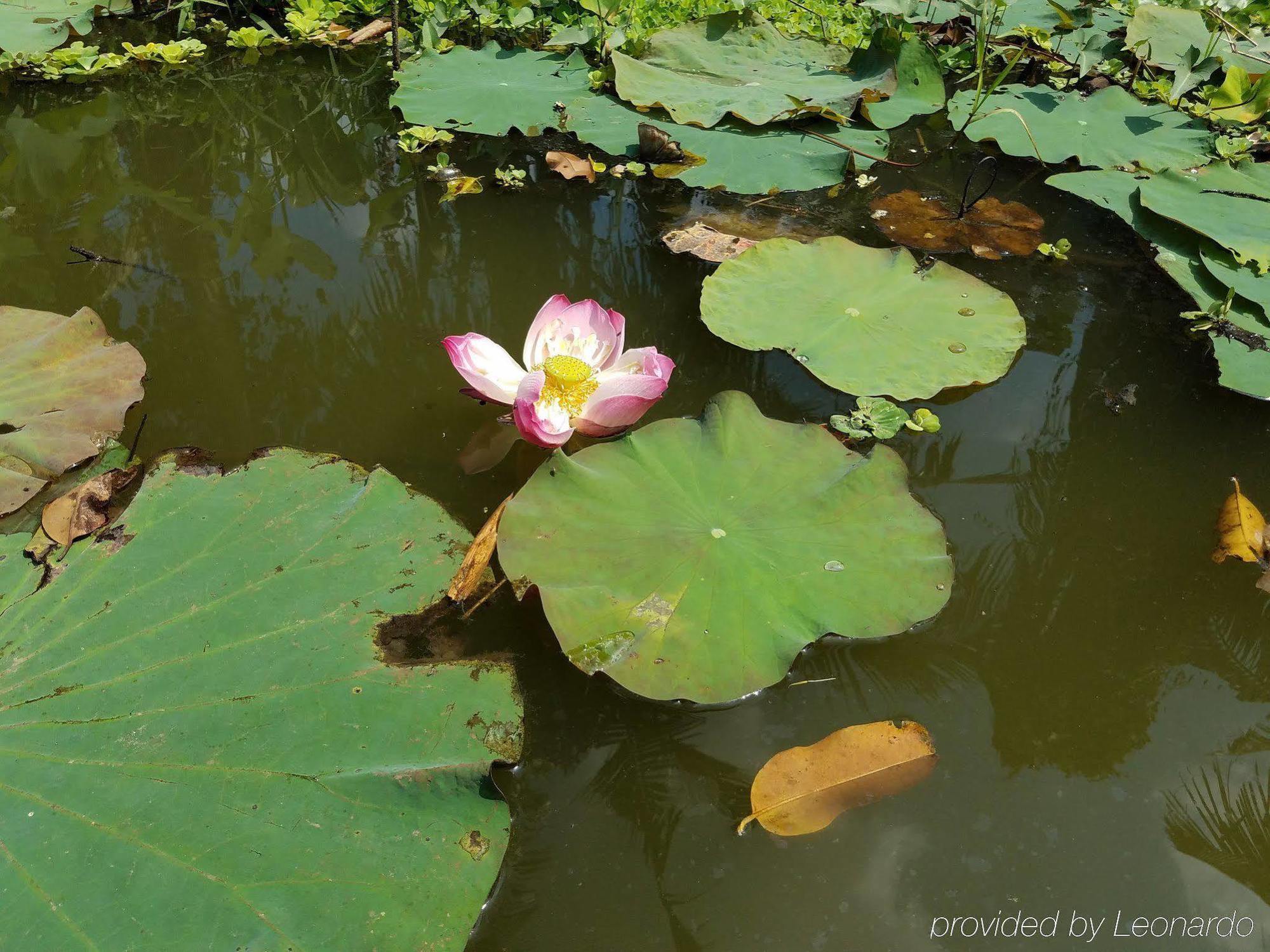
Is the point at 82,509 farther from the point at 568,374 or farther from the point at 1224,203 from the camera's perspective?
the point at 1224,203

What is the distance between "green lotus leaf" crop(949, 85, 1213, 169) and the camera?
124 inches

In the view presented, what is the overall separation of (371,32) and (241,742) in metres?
4.47

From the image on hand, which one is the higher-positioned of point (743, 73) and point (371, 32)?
point (743, 73)

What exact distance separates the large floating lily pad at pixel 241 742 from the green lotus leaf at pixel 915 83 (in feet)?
9.17

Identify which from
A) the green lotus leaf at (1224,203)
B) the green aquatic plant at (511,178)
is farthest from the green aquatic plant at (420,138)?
the green lotus leaf at (1224,203)

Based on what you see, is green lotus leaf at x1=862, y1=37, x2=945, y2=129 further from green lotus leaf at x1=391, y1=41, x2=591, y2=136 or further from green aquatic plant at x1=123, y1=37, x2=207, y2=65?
green aquatic plant at x1=123, y1=37, x2=207, y2=65

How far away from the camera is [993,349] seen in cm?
225

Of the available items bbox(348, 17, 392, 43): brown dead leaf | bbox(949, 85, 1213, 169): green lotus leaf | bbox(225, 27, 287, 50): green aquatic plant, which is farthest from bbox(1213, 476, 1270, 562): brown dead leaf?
bbox(225, 27, 287, 50): green aquatic plant

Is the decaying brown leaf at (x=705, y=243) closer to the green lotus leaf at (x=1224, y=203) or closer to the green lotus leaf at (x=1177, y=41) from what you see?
the green lotus leaf at (x=1224, y=203)

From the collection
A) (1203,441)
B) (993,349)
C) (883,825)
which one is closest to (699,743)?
(883,825)

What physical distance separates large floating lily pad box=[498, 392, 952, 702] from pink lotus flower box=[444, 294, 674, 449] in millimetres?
83

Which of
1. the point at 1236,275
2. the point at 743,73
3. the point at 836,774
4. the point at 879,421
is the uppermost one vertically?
the point at 743,73

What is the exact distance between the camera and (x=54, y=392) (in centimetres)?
193

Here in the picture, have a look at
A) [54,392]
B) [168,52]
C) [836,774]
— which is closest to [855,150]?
[836,774]
